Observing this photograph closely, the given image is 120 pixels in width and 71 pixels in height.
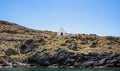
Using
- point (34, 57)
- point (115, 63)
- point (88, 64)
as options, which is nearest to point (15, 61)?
point (34, 57)

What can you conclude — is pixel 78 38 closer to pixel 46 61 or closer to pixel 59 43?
pixel 59 43

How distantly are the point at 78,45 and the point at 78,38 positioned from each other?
18.1 metres

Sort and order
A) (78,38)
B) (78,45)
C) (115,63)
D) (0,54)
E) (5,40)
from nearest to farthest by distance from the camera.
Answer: (115,63)
(0,54)
(78,45)
(78,38)
(5,40)

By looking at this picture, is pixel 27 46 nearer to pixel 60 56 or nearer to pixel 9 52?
pixel 9 52

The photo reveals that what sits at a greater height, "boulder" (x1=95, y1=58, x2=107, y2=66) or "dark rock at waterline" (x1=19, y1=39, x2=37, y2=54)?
"dark rock at waterline" (x1=19, y1=39, x2=37, y2=54)

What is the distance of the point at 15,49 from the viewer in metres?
172

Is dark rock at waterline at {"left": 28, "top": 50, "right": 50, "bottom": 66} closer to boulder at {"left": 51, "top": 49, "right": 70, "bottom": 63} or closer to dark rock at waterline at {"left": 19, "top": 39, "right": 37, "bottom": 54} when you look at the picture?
boulder at {"left": 51, "top": 49, "right": 70, "bottom": 63}

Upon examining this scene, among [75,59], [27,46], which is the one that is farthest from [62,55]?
[27,46]

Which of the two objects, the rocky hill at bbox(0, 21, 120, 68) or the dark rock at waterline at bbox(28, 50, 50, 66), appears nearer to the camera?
the rocky hill at bbox(0, 21, 120, 68)

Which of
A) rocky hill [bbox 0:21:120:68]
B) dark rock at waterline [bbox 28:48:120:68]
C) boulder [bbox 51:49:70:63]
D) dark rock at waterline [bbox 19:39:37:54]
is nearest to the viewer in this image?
dark rock at waterline [bbox 28:48:120:68]

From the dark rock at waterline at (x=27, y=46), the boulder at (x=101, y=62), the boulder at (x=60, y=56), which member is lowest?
the boulder at (x=101, y=62)

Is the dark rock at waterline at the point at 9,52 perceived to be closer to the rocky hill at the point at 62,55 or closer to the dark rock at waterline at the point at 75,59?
the rocky hill at the point at 62,55

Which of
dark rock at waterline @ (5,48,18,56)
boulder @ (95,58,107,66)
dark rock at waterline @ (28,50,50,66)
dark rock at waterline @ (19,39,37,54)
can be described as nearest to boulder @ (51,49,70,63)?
dark rock at waterline @ (28,50,50,66)

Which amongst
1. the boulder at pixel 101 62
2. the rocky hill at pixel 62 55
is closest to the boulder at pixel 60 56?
the rocky hill at pixel 62 55
